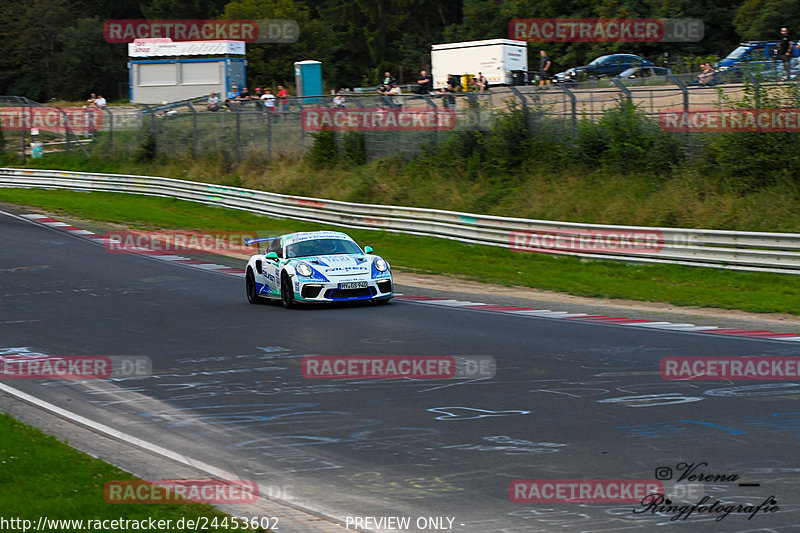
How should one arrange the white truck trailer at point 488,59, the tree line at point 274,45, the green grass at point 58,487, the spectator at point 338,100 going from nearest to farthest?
the green grass at point 58,487
the spectator at point 338,100
the white truck trailer at point 488,59
the tree line at point 274,45

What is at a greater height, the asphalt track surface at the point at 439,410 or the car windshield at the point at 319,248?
the car windshield at the point at 319,248

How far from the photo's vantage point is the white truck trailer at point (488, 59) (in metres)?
42.7

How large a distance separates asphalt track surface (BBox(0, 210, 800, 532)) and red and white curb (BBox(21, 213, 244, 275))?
22.0 ft

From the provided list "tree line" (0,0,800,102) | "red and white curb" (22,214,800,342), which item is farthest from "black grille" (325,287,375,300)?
"tree line" (0,0,800,102)

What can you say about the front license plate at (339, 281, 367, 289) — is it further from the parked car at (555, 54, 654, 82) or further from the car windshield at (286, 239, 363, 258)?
the parked car at (555, 54, 654, 82)

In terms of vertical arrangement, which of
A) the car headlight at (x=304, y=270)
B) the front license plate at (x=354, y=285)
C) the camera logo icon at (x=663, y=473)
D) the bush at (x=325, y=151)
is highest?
the bush at (x=325, y=151)

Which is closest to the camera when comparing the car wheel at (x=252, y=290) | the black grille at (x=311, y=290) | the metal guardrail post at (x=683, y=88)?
the black grille at (x=311, y=290)

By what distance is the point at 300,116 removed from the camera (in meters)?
37.0

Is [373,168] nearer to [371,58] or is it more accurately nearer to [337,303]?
[337,303]

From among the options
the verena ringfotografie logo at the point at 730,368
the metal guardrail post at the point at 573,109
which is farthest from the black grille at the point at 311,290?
the metal guardrail post at the point at 573,109

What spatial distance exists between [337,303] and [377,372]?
5.88m

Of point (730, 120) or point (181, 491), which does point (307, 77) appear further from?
point (181, 491)

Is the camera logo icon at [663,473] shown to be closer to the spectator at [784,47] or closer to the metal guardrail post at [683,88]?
the metal guardrail post at [683,88]

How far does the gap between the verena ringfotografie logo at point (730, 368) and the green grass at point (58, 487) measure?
20.3ft
